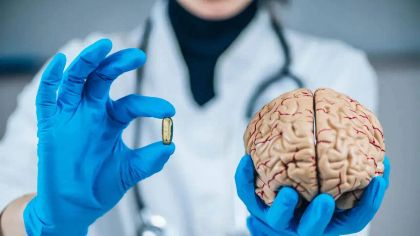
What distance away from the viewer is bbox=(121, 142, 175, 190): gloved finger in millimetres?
699

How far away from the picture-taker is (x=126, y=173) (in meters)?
0.73

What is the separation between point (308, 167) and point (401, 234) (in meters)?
0.76

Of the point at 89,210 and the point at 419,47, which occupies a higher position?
the point at 419,47

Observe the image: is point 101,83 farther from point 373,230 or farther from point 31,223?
point 373,230

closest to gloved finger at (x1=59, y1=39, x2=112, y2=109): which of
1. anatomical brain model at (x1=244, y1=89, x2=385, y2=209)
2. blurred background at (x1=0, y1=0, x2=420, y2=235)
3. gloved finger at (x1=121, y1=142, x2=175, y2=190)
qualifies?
gloved finger at (x1=121, y1=142, x2=175, y2=190)

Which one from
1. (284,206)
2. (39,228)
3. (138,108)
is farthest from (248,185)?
(39,228)

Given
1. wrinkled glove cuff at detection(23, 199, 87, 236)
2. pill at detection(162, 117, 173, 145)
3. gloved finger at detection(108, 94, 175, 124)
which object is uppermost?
gloved finger at detection(108, 94, 175, 124)

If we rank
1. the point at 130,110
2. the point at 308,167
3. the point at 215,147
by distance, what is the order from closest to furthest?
the point at 308,167 → the point at 130,110 → the point at 215,147

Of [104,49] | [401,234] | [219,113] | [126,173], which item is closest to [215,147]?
[219,113]

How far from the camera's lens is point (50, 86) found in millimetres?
Answer: 654

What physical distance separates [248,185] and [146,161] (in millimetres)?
147

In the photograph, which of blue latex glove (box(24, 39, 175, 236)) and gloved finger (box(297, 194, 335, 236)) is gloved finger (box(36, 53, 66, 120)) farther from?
gloved finger (box(297, 194, 335, 236))

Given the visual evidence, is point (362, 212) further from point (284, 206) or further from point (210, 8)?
point (210, 8)

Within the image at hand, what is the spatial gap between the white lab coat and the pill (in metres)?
0.33
